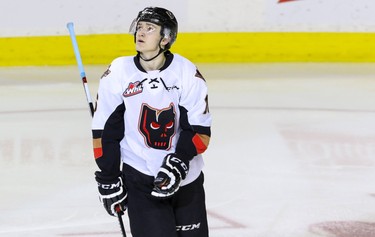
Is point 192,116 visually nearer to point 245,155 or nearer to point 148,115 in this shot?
point 148,115

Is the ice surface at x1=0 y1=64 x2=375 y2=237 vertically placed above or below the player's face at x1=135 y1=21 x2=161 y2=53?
below

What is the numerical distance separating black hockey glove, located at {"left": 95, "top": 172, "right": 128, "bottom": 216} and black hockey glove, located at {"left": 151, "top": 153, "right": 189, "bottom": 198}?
0.35 feet

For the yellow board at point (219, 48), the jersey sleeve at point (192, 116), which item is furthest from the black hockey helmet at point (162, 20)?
the yellow board at point (219, 48)

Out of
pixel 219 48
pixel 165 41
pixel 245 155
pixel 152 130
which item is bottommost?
pixel 219 48

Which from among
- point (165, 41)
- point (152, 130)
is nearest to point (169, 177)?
point (152, 130)

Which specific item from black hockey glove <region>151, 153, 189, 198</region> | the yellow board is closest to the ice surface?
the yellow board

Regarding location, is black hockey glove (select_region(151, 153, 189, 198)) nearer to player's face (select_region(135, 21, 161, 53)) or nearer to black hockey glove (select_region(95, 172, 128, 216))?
black hockey glove (select_region(95, 172, 128, 216))

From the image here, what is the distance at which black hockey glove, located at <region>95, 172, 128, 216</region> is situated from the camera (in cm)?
239

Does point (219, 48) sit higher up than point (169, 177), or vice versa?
point (169, 177)

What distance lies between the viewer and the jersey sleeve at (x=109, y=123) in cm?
232

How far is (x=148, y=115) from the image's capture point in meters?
2.33

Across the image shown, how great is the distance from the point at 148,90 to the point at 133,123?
0.10 m

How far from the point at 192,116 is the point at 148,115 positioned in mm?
120

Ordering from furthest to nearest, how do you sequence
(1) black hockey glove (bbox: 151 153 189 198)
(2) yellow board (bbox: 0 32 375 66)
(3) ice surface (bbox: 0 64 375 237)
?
1. (2) yellow board (bbox: 0 32 375 66)
2. (3) ice surface (bbox: 0 64 375 237)
3. (1) black hockey glove (bbox: 151 153 189 198)
